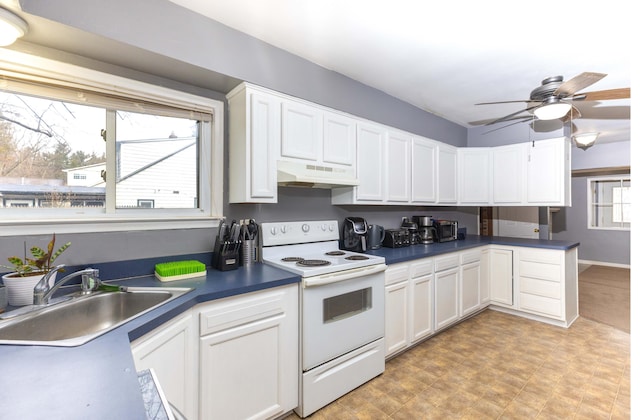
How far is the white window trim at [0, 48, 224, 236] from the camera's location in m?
1.59

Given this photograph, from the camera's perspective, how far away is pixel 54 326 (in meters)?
1.35

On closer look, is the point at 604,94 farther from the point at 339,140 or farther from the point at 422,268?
the point at 339,140

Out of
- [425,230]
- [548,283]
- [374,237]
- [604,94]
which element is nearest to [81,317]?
[374,237]

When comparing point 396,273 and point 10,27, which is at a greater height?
point 10,27

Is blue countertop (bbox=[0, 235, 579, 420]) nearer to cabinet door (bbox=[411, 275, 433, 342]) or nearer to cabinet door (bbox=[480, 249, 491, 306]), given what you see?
cabinet door (bbox=[411, 275, 433, 342])

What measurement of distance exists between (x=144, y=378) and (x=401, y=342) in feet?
7.06

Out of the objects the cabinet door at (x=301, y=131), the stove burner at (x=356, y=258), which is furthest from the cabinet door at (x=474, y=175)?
the cabinet door at (x=301, y=131)

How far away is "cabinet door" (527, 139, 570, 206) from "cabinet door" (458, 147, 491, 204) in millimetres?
451

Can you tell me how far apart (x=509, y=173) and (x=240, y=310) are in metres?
3.64

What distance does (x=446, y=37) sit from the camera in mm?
2143

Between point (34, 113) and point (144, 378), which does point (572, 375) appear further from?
point (34, 113)

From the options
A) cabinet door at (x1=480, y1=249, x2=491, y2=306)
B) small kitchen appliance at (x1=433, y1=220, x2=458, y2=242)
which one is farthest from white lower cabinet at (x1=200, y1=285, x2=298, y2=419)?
cabinet door at (x1=480, y1=249, x2=491, y2=306)

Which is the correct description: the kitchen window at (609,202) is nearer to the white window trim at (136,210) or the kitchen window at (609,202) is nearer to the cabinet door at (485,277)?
the cabinet door at (485,277)

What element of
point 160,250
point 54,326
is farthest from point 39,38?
point 54,326
